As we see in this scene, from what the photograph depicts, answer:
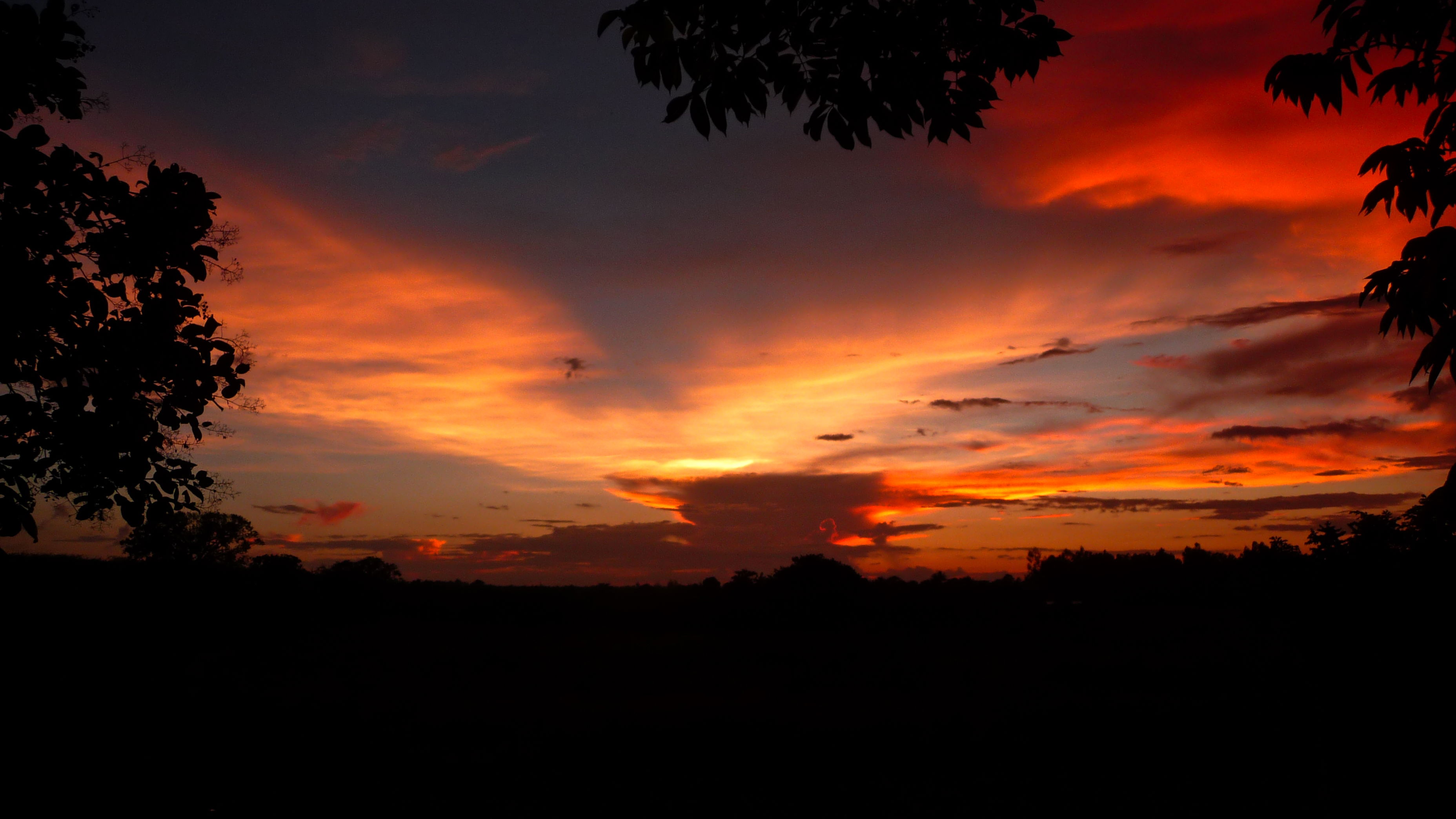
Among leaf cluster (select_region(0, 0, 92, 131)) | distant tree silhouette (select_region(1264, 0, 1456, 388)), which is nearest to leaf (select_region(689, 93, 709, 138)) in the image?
distant tree silhouette (select_region(1264, 0, 1456, 388))

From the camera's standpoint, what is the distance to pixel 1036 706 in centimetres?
2255

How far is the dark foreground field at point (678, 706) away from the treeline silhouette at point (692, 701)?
91 mm

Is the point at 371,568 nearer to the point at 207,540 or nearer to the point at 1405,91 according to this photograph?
the point at 207,540

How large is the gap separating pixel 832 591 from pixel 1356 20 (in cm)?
3465

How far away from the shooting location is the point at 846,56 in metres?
5.57

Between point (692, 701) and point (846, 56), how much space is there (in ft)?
64.4

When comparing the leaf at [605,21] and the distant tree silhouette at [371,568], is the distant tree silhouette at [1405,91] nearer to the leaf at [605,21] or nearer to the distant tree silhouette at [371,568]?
the leaf at [605,21]

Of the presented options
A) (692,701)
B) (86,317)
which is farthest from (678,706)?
(86,317)

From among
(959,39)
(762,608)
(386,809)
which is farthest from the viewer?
(762,608)

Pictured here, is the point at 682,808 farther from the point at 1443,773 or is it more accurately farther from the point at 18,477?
the point at 1443,773

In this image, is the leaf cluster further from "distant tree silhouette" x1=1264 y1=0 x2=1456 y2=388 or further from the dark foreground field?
"distant tree silhouette" x1=1264 y1=0 x2=1456 y2=388

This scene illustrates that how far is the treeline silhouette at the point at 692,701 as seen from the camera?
51.4ft

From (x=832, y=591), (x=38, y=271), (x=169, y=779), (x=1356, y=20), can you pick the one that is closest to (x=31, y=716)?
(x=169, y=779)

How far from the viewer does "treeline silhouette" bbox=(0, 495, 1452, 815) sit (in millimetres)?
15656
